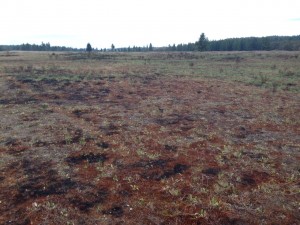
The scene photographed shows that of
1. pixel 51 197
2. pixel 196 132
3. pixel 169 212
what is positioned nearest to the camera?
pixel 169 212

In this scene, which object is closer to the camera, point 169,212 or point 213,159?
point 169,212

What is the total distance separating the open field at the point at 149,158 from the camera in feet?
30.2

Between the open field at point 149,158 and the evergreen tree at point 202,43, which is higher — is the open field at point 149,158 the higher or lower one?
the lower one

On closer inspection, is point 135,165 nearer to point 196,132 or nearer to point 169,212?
point 169,212

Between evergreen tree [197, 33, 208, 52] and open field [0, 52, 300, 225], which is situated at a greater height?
evergreen tree [197, 33, 208, 52]

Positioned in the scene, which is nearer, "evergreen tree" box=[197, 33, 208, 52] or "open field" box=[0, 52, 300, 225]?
"open field" box=[0, 52, 300, 225]

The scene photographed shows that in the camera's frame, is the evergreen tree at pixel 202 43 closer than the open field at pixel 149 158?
No

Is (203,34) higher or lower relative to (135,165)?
higher

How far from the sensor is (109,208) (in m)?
9.30

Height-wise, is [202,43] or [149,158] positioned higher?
[202,43]

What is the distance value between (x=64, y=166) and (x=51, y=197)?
263 centimetres

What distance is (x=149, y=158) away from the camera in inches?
527

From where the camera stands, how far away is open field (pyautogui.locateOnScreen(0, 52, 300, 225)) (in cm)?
920

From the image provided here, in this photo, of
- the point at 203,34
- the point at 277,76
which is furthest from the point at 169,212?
the point at 203,34
